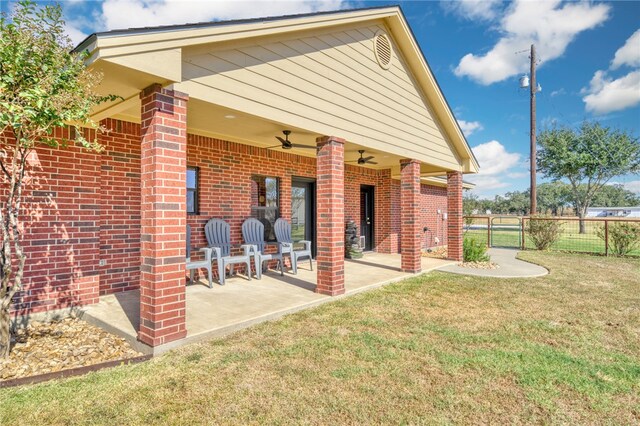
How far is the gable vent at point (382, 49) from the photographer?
21.1 ft

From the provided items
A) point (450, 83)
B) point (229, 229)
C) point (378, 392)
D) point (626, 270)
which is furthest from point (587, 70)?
point (378, 392)

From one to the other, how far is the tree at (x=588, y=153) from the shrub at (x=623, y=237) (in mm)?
16583

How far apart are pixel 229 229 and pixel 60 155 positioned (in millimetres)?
2861

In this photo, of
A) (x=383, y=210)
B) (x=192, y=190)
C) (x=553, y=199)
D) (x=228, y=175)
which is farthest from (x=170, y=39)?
(x=553, y=199)

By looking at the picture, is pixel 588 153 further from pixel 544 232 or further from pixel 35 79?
Result: pixel 35 79

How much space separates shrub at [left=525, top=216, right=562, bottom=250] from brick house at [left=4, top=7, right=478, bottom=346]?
6.42 meters

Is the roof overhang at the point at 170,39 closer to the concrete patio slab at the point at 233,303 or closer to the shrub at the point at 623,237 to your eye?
the concrete patio slab at the point at 233,303

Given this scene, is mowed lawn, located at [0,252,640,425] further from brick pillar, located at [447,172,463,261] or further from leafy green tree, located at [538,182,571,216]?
leafy green tree, located at [538,182,571,216]

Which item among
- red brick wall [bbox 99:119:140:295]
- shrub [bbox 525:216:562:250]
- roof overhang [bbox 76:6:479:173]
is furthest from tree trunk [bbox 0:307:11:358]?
shrub [bbox 525:216:562:250]

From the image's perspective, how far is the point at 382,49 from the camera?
6594mm

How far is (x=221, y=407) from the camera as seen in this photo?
2377 millimetres

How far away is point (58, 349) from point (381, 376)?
10.3 ft

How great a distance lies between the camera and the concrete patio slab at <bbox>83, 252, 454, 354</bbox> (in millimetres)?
3709

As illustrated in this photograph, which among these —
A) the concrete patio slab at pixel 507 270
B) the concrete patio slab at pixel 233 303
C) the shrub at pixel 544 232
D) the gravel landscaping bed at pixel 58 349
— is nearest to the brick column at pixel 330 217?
the concrete patio slab at pixel 233 303
